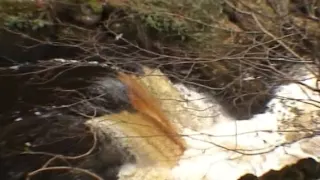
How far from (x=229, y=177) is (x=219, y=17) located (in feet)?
9.99

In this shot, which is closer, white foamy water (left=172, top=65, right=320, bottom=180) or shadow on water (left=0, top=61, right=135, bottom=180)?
shadow on water (left=0, top=61, right=135, bottom=180)

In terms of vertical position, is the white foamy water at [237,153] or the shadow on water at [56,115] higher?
the shadow on water at [56,115]

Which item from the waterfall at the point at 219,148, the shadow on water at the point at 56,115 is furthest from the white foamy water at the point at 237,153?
the shadow on water at the point at 56,115

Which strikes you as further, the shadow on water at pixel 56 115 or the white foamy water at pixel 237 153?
the white foamy water at pixel 237 153

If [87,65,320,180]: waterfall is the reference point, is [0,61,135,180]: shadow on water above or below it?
above

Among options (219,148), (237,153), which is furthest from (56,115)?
(237,153)

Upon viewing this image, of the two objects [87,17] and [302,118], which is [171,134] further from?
[87,17]

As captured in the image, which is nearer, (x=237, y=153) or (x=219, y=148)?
(x=237, y=153)

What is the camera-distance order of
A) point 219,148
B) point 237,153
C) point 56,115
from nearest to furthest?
point 237,153, point 219,148, point 56,115

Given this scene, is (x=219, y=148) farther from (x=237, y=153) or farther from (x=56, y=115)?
(x=56, y=115)

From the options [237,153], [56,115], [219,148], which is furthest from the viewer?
[56,115]

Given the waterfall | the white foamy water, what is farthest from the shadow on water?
the white foamy water

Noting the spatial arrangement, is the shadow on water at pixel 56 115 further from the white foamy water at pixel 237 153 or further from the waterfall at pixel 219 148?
the white foamy water at pixel 237 153

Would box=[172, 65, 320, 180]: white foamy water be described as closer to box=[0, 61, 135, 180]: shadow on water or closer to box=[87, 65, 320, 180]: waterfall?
box=[87, 65, 320, 180]: waterfall
